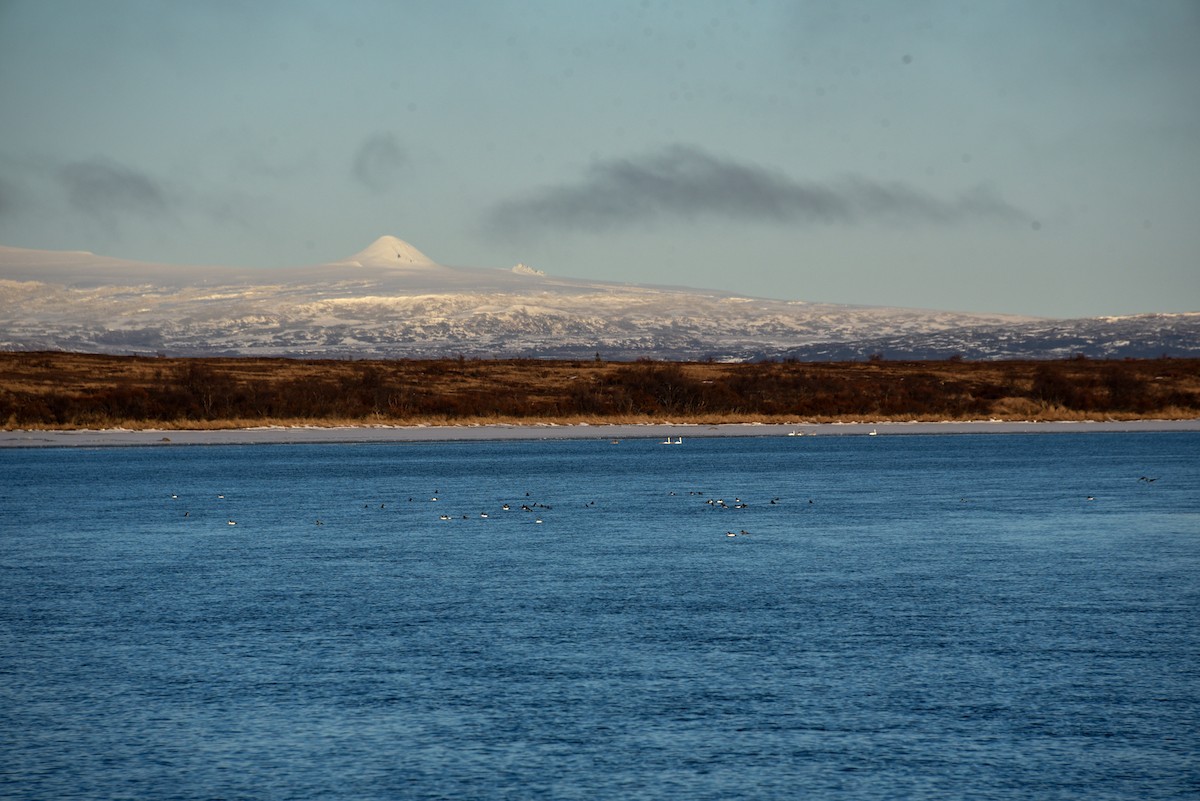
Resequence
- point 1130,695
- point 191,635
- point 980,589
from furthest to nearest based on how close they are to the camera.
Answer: point 980,589, point 191,635, point 1130,695

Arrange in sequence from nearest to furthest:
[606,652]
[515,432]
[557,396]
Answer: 1. [606,652]
2. [515,432]
3. [557,396]

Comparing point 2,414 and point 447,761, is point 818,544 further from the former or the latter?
point 2,414

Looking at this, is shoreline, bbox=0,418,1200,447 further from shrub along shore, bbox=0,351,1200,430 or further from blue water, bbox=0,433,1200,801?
blue water, bbox=0,433,1200,801

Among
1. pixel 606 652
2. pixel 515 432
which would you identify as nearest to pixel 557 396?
pixel 515 432

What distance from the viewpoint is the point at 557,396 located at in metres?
101

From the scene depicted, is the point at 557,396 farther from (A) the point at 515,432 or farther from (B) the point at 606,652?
(B) the point at 606,652

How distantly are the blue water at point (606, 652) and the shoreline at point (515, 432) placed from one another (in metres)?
38.8

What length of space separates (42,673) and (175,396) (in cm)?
7631

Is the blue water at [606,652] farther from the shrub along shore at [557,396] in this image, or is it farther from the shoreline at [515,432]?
the shrub along shore at [557,396]

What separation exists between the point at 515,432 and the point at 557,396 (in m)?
20.3

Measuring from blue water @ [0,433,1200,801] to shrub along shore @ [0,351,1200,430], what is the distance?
170 feet

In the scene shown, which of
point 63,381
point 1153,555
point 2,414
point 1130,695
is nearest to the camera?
point 1130,695

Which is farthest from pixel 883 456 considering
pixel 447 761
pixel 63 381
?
pixel 63 381

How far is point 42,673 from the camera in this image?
15.9 m
